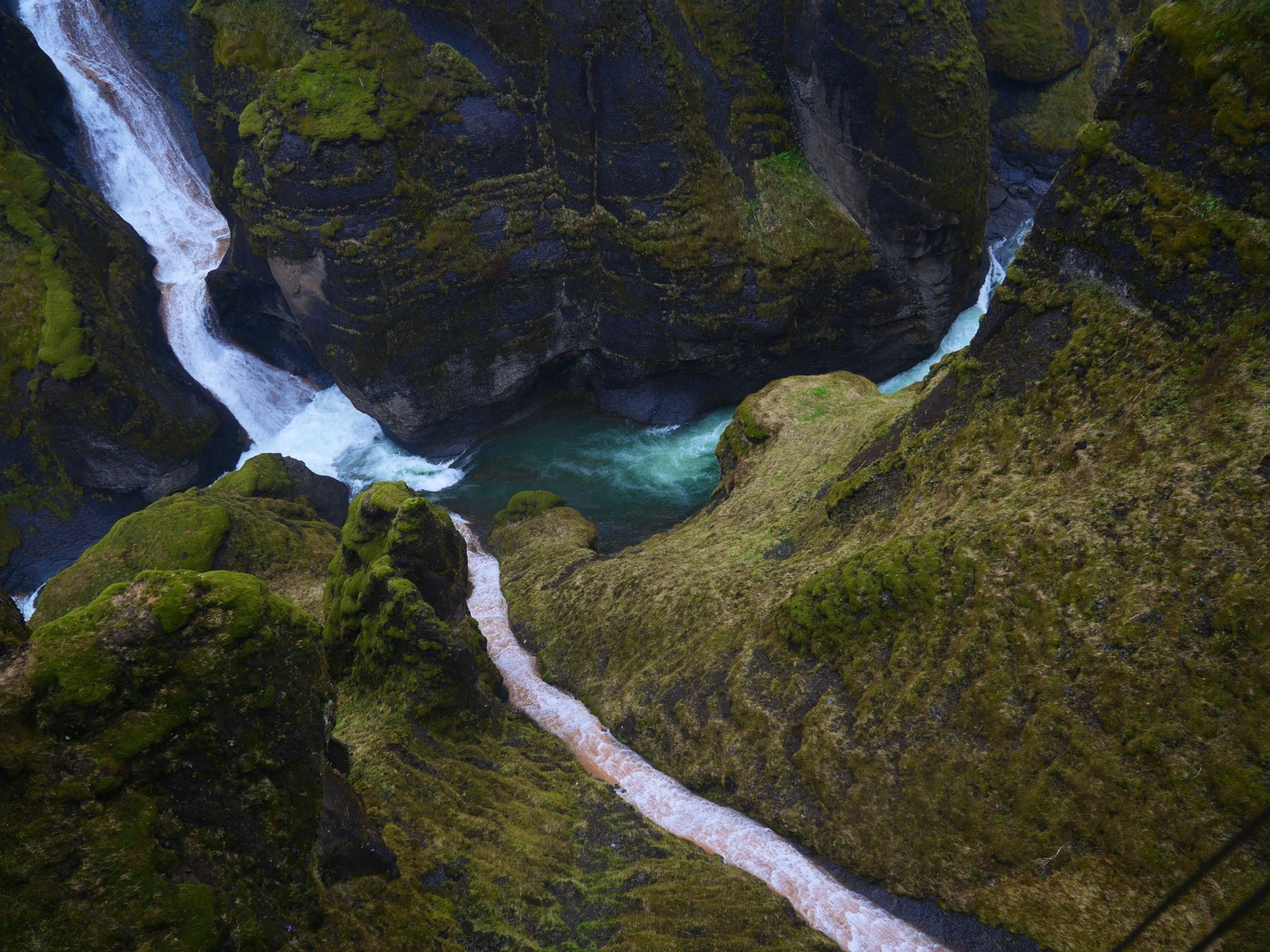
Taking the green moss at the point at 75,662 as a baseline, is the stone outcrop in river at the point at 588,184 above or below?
above

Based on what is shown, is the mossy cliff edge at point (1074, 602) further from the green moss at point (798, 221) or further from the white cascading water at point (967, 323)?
the white cascading water at point (967, 323)

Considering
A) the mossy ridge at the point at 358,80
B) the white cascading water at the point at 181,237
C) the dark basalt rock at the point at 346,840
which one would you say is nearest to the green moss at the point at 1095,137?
the dark basalt rock at the point at 346,840

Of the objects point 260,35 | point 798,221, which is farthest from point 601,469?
point 260,35

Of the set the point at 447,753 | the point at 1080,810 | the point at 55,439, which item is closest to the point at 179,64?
the point at 55,439

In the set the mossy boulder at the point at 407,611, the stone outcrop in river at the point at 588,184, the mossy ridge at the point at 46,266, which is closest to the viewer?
the mossy boulder at the point at 407,611

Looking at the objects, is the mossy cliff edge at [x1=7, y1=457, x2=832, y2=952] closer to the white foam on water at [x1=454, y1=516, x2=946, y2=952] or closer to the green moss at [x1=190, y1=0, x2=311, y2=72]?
the white foam on water at [x1=454, y1=516, x2=946, y2=952]

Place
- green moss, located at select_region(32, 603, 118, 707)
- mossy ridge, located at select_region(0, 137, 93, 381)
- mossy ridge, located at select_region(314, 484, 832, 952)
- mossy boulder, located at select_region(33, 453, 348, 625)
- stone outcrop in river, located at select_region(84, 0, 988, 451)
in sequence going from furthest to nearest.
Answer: mossy ridge, located at select_region(0, 137, 93, 381) < stone outcrop in river, located at select_region(84, 0, 988, 451) < mossy boulder, located at select_region(33, 453, 348, 625) < mossy ridge, located at select_region(314, 484, 832, 952) < green moss, located at select_region(32, 603, 118, 707)

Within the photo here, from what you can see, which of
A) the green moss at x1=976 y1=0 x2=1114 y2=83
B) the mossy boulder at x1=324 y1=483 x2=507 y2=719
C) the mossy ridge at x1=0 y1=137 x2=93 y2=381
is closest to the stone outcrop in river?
the mossy ridge at x1=0 y1=137 x2=93 y2=381
